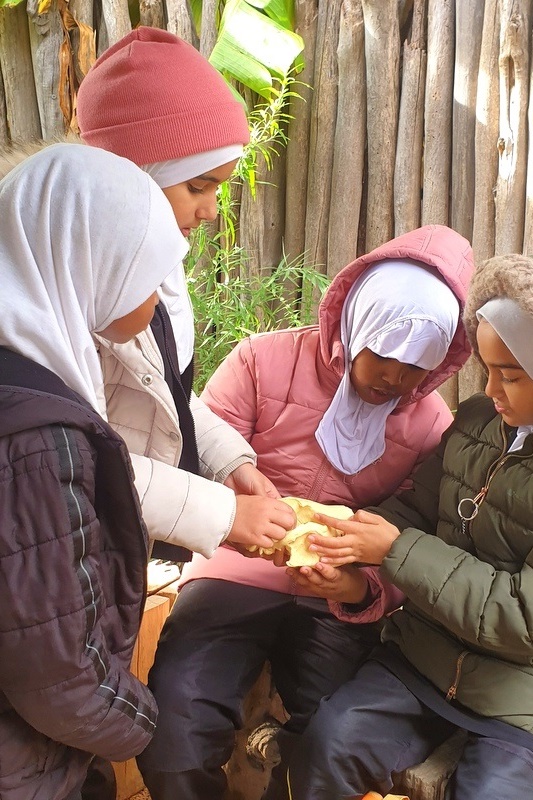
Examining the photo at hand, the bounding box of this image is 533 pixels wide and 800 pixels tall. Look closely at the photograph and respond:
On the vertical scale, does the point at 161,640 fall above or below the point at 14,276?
below

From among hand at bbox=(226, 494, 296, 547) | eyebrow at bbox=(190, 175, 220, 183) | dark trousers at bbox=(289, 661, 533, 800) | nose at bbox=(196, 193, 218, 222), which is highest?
eyebrow at bbox=(190, 175, 220, 183)

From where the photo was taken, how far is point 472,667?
6.05 feet

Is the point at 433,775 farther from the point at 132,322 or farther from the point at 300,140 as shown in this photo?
the point at 300,140

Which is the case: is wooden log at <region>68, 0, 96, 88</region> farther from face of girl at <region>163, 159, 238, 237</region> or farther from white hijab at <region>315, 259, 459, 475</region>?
white hijab at <region>315, 259, 459, 475</region>

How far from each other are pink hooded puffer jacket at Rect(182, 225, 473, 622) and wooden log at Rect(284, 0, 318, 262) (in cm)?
165

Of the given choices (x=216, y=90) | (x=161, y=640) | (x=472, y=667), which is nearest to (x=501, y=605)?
(x=472, y=667)

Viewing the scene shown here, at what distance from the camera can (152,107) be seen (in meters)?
2.09

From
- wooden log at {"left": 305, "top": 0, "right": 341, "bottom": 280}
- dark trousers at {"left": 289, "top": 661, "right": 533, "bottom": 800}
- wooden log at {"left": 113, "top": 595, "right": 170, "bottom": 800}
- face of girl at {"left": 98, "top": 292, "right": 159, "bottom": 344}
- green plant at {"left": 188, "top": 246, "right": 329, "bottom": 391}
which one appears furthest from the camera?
wooden log at {"left": 305, "top": 0, "right": 341, "bottom": 280}

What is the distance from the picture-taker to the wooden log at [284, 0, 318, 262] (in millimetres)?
3795

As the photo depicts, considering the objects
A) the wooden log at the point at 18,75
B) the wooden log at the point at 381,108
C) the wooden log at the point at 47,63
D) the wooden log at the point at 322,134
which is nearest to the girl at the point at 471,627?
the wooden log at the point at 381,108

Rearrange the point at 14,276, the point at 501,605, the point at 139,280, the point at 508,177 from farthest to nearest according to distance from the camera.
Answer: the point at 508,177
the point at 501,605
the point at 139,280
the point at 14,276

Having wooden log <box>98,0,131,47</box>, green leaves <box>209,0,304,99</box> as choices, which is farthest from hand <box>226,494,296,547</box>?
wooden log <box>98,0,131,47</box>

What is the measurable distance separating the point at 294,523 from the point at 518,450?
56 cm

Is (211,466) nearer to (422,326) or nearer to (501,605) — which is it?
(422,326)
